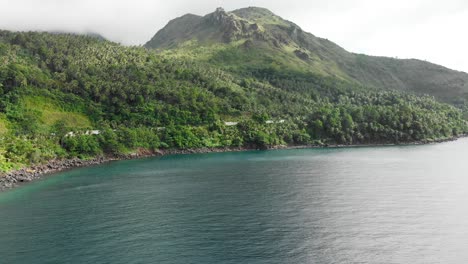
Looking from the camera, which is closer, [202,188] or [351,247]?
[351,247]

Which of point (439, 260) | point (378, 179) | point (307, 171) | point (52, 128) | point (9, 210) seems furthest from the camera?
point (52, 128)

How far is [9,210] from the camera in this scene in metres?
91.6

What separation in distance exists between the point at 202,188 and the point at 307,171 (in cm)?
4359

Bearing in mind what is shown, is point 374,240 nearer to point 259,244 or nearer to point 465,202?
point 259,244

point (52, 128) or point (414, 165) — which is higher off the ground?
point (52, 128)

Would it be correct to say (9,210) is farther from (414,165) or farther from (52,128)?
(414,165)

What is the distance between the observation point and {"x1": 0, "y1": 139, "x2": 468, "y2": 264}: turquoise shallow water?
62875 mm

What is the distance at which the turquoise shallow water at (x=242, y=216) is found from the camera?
6288cm

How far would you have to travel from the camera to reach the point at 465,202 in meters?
91.6

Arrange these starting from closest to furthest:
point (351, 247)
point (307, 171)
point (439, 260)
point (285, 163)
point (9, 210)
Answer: point (439, 260), point (351, 247), point (9, 210), point (307, 171), point (285, 163)

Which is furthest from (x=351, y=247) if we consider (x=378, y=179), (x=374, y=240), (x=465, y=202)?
(x=378, y=179)

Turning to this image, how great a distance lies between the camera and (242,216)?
82438mm

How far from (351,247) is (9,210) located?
245ft

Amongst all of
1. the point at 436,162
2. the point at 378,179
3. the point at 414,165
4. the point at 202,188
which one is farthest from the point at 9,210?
the point at 436,162
